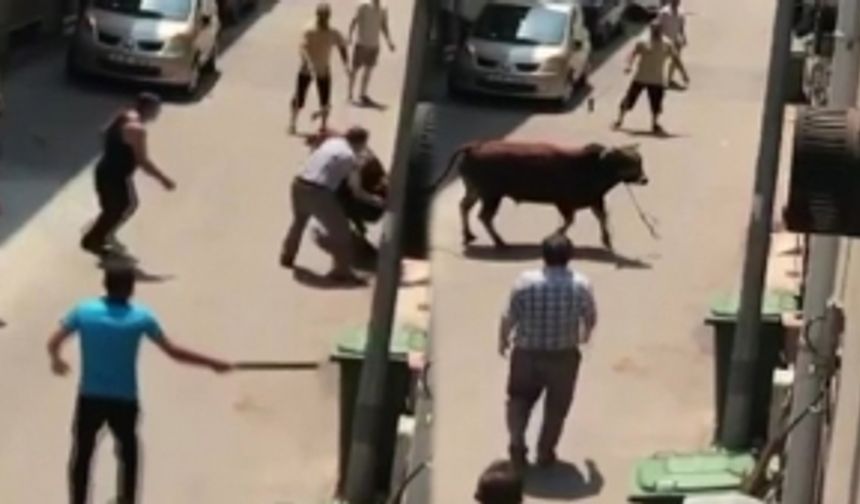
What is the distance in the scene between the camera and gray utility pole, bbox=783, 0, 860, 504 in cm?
1055

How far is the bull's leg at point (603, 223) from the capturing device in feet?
76.6

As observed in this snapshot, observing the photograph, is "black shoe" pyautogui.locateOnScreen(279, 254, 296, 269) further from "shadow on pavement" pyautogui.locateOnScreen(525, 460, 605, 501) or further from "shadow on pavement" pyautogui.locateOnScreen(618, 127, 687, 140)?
"shadow on pavement" pyautogui.locateOnScreen(618, 127, 687, 140)

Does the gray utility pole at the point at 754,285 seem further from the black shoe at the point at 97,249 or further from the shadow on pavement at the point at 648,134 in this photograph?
the shadow on pavement at the point at 648,134

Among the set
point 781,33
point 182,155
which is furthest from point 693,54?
point 781,33

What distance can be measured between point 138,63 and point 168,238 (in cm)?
842

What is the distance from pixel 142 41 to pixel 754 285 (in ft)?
55.9

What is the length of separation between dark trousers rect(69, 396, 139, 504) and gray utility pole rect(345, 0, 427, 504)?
8.43ft

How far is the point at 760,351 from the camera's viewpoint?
52.9 feet

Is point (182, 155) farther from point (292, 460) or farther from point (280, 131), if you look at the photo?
point (292, 460)

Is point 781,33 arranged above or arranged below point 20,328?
above

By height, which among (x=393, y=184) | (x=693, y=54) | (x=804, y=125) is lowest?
(x=693, y=54)

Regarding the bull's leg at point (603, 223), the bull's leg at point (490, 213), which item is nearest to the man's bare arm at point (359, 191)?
the bull's leg at point (490, 213)

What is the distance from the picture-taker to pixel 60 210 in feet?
81.2

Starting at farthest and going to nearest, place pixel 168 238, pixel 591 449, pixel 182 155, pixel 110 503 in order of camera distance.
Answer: pixel 182 155, pixel 168 238, pixel 591 449, pixel 110 503
